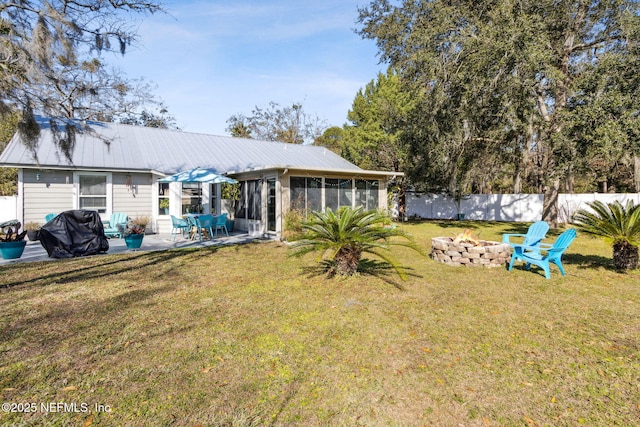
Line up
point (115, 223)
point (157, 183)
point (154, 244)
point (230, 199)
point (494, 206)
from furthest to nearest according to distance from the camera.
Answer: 1. point (494, 206)
2. point (230, 199)
3. point (157, 183)
4. point (115, 223)
5. point (154, 244)

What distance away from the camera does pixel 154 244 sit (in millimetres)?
10211

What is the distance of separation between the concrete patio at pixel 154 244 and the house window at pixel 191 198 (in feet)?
4.51

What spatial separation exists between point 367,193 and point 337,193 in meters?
1.50

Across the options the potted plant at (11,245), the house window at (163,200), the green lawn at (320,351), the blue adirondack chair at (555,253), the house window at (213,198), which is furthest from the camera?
the house window at (213,198)

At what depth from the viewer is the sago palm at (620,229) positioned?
253 inches

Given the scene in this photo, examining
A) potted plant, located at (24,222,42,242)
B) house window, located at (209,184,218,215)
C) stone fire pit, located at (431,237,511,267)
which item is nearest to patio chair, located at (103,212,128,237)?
potted plant, located at (24,222,42,242)

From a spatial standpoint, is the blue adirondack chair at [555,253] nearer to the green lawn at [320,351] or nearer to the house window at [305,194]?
the green lawn at [320,351]

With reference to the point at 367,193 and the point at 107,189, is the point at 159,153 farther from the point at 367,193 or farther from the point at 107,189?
the point at 367,193

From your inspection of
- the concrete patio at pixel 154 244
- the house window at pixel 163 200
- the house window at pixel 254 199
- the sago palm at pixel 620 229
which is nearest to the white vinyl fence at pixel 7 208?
the concrete patio at pixel 154 244

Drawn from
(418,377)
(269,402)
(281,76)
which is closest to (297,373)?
(269,402)

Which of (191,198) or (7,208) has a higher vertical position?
(191,198)

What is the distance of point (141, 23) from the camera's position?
22.9 feet

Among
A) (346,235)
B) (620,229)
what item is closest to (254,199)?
(346,235)

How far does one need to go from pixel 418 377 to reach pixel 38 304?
16.9 ft
